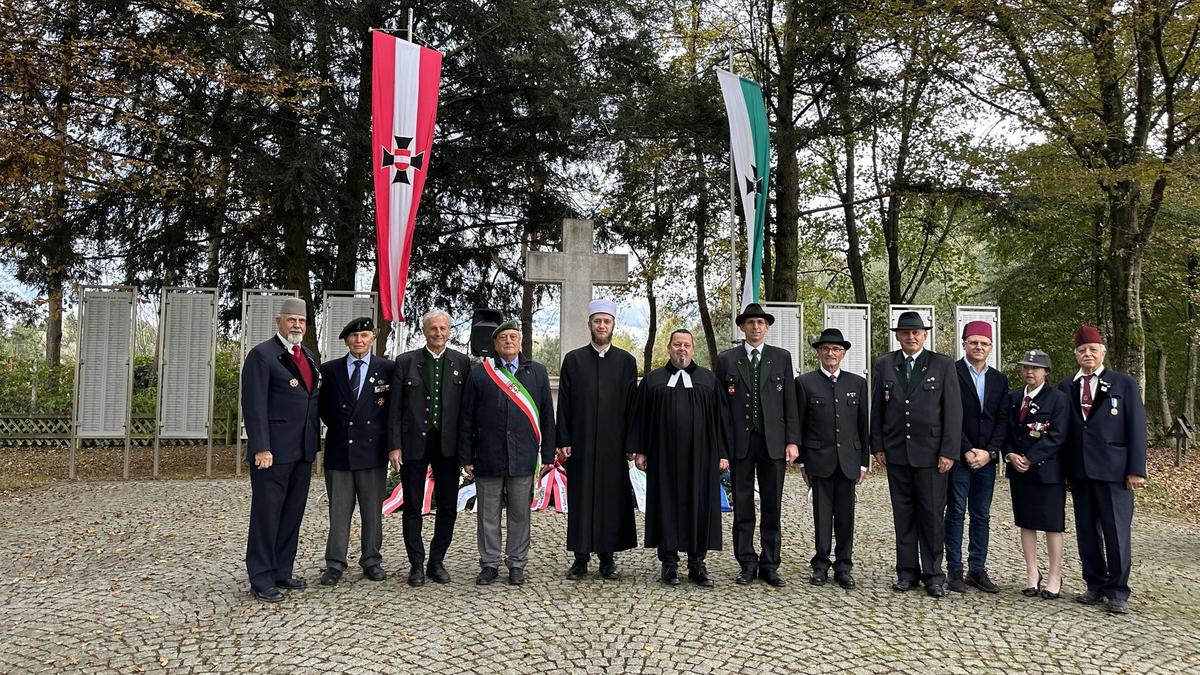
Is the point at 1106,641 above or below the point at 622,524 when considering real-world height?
below

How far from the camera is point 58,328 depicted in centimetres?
1722

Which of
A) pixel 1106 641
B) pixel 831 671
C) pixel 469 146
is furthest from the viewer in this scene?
pixel 469 146

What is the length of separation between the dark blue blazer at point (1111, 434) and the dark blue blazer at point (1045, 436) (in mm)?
101

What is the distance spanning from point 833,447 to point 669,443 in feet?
3.55

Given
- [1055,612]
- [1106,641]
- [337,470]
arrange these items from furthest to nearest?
[337,470], [1055,612], [1106,641]

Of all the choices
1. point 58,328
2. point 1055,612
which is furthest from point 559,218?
point 58,328

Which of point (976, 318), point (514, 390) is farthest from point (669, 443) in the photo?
point (976, 318)

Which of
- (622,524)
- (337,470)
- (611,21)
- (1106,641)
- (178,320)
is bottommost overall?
(1106,641)

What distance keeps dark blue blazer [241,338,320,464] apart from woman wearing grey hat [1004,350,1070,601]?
4500 mm

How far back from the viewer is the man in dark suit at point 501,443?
5215mm

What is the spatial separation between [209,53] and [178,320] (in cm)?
352

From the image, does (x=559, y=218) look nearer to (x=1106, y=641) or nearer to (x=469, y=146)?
(x=469, y=146)

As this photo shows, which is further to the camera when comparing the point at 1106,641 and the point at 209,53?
the point at 209,53

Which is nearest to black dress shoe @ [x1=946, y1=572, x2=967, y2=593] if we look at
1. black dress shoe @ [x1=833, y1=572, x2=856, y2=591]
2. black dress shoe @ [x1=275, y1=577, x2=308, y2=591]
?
black dress shoe @ [x1=833, y1=572, x2=856, y2=591]
